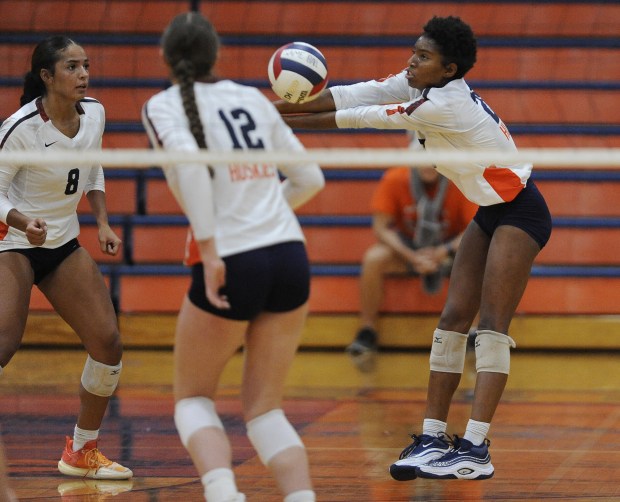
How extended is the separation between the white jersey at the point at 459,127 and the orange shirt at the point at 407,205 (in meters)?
3.81

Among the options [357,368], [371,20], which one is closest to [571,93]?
[371,20]

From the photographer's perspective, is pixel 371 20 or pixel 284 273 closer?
pixel 284 273

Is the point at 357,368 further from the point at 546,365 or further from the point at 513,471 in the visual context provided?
the point at 513,471

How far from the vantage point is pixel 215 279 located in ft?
10.9

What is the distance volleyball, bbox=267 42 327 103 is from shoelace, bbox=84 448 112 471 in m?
1.85

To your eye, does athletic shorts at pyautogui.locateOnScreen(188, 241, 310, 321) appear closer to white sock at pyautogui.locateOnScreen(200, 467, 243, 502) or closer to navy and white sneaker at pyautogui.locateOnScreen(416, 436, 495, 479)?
white sock at pyautogui.locateOnScreen(200, 467, 243, 502)

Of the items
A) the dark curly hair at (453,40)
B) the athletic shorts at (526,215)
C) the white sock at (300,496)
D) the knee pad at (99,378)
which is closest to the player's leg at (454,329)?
the athletic shorts at (526,215)

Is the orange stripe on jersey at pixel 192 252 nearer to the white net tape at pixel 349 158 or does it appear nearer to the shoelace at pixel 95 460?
the white net tape at pixel 349 158

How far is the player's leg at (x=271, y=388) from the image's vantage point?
3543mm

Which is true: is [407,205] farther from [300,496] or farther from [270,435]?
[300,496]

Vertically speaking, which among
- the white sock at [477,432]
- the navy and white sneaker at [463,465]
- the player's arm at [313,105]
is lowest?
the navy and white sneaker at [463,465]

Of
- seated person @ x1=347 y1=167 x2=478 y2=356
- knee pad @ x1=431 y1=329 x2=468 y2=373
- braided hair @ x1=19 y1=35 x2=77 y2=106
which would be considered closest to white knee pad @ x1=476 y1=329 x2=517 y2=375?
knee pad @ x1=431 y1=329 x2=468 y2=373

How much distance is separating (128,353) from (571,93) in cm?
455

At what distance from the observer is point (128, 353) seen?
882 cm
